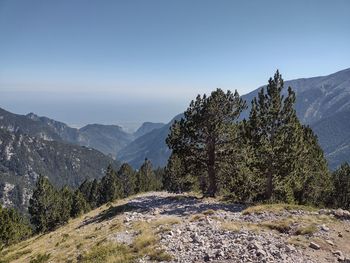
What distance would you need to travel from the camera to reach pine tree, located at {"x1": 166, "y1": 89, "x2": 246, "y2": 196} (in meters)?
36.2

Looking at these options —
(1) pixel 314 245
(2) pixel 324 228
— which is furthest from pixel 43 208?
(1) pixel 314 245

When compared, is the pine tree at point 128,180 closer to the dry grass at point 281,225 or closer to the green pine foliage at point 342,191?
the green pine foliage at point 342,191

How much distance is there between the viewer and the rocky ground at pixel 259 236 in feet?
50.5

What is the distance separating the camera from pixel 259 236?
17.8m

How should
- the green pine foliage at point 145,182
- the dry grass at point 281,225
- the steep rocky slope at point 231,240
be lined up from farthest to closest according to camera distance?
1. the green pine foliage at point 145,182
2. the dry grass at point 281,225
3. the steep rocky slope at point 231,240

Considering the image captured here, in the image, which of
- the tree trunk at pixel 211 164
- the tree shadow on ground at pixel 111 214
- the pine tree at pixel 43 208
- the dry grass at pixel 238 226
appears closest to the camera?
the dry grass at pixel 238 226

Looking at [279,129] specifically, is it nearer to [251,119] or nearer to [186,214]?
[251,119]

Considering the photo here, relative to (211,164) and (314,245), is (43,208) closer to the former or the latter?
(211,164)

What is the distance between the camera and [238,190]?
35.8 meters

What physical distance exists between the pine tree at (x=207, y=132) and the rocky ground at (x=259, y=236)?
482 inches

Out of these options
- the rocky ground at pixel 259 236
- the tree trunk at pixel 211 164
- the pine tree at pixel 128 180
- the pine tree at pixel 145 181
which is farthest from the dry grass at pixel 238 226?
the pine tree at pixel 128 180

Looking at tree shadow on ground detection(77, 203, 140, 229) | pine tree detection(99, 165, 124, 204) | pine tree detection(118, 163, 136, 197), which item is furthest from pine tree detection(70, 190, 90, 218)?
tree shadow on ground detection(77, 203, 140, 229)

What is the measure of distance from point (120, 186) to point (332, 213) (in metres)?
87.2

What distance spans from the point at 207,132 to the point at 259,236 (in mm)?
19824
